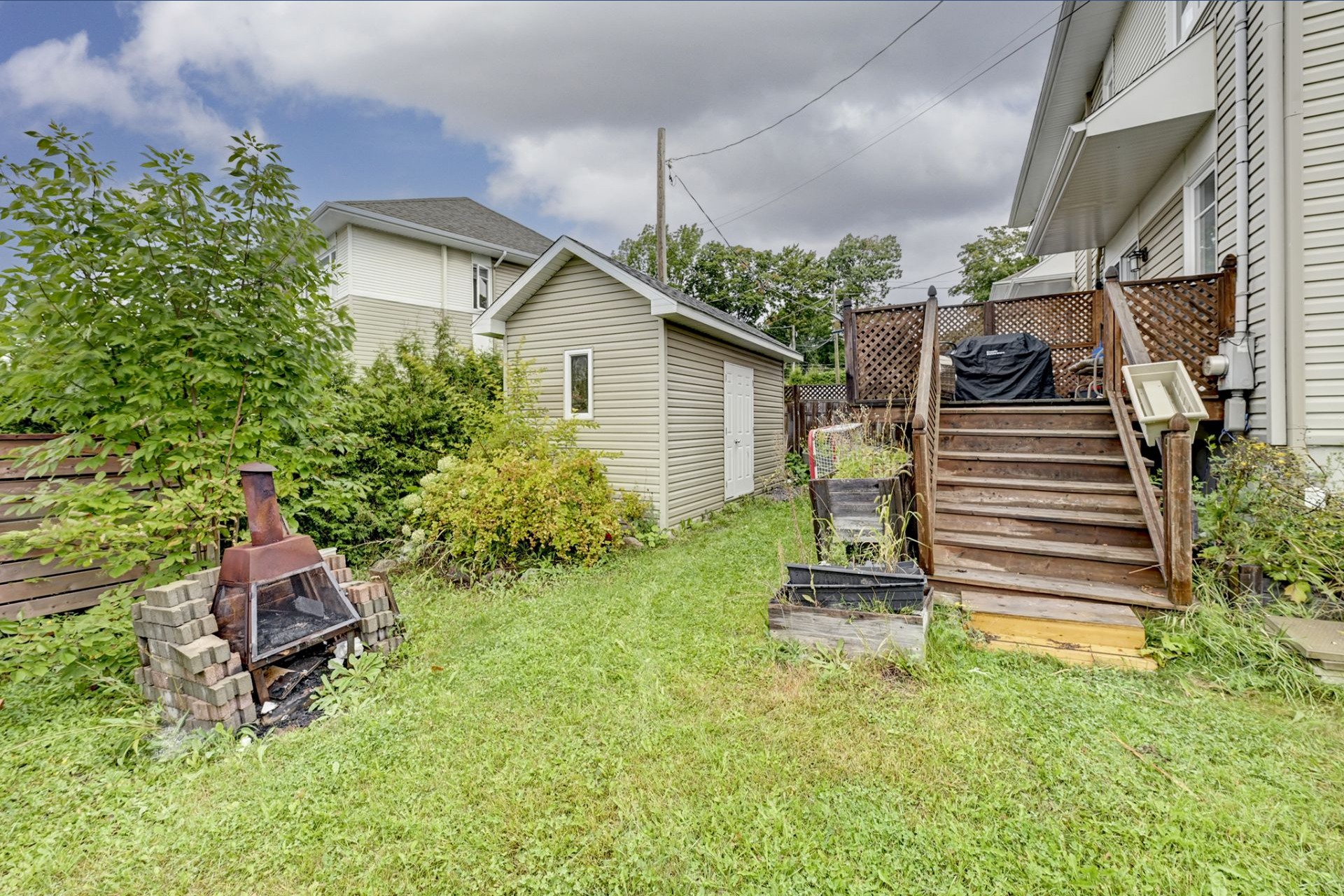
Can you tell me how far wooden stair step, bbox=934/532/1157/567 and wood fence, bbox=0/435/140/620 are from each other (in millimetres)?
5754

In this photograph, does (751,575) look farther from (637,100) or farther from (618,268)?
(637,100)

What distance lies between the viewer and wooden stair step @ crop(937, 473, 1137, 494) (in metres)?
4.38

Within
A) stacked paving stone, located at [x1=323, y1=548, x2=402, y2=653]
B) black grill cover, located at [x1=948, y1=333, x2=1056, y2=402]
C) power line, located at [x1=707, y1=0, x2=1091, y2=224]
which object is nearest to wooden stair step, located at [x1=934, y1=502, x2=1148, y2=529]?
black grill cover, located at [x1=948, y1=333, x2=1056, y2=402]

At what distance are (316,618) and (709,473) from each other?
6095 mm

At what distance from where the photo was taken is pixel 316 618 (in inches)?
127

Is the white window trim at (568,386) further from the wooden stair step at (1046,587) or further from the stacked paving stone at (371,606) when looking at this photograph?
the wooden stair step at (1046,587)

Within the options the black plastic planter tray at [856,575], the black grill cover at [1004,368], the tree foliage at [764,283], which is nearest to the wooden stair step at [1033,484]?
the black plastic planter tray at [856,575]

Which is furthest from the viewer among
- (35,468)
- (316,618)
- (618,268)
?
(618,268)

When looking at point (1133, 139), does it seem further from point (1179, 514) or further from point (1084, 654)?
point (1084, 654)

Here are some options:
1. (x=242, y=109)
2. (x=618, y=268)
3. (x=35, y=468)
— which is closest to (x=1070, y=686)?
(x=35, y=468)

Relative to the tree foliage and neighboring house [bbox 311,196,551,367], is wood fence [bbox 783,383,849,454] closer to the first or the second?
neighboring house [bbox 311,196,551,367]

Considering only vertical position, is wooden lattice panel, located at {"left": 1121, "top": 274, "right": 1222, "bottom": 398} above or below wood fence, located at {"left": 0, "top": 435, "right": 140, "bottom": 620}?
above

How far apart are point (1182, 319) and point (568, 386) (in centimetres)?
684

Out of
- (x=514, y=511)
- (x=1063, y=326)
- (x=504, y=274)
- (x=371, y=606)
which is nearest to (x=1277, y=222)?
(x=1063, y=326)
